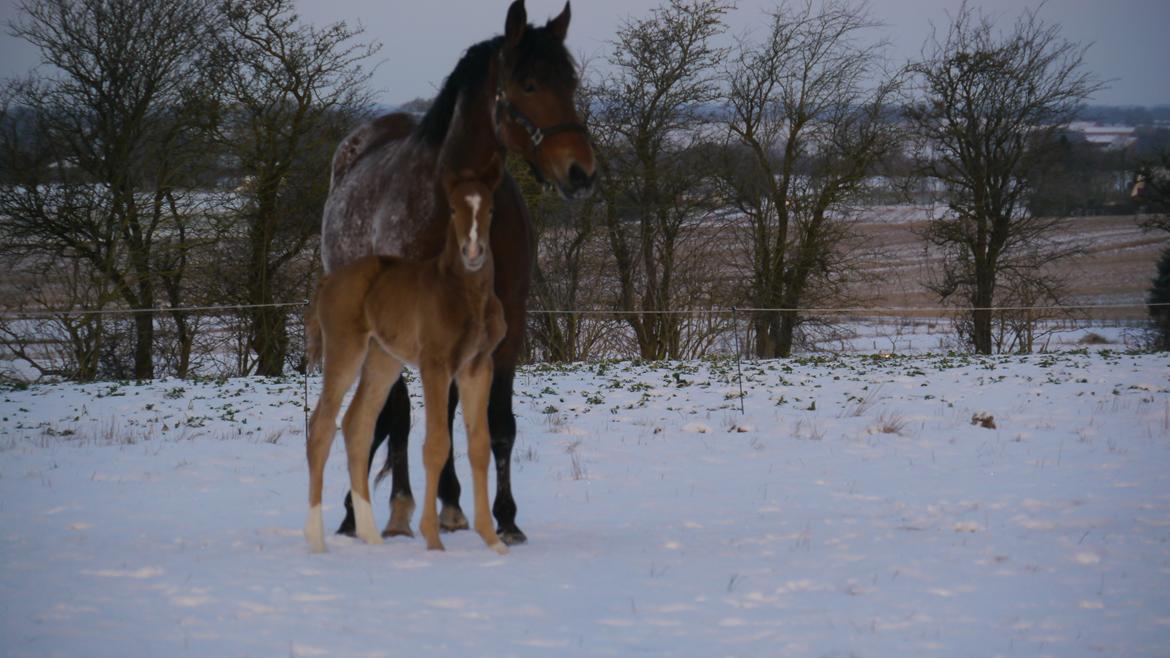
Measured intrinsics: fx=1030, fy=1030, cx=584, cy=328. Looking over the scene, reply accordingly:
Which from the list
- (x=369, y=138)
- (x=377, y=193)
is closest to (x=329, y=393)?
(x=377, y=193)

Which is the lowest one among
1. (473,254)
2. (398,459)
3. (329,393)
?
(398,459)

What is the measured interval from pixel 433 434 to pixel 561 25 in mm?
2252

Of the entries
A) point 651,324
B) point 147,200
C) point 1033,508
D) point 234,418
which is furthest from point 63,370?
point 1033,508

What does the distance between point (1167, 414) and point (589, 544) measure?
7311mm

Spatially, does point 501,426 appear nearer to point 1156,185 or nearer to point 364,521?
point 364,521

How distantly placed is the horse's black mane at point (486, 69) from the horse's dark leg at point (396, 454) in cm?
142

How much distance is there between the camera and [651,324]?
22172 millimetres

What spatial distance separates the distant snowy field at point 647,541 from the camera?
12.5 ft

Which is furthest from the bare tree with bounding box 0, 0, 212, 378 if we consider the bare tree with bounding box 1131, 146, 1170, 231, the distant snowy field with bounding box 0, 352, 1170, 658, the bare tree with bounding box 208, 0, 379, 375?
the bare tree with bounding box 1131, 146, 1170, 231

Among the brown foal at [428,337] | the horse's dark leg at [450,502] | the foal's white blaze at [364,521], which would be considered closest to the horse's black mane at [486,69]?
the brown foal at [428,337]

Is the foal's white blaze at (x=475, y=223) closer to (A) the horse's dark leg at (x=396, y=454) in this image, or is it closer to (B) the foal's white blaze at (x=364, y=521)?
(A) the horse's dark leg at (x=396, y=454)

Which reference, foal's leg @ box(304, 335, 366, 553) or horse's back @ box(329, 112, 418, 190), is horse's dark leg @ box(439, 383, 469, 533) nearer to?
foal's leg @ box(304, 335, 366, 553)

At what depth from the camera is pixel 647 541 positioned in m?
5.50

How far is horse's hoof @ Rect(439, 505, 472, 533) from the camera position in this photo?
5.63m
